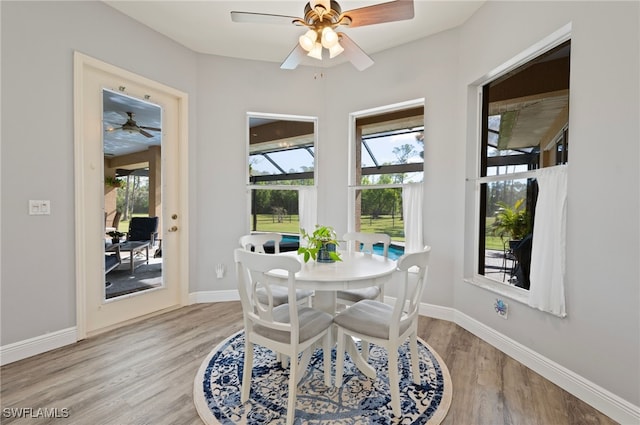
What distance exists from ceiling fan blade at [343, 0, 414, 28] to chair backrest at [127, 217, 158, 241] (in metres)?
2.65

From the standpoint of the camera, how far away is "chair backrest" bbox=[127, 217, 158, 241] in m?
2.97

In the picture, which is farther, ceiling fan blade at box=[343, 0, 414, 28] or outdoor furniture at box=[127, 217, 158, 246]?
outdoor furniture at box=[127, 217, 158, 246]

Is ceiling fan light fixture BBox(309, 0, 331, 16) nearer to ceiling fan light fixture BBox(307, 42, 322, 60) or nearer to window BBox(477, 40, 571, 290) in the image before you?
ceiling fan light fixture BBox(307, 42, 322, 60)

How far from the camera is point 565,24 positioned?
6.43ft

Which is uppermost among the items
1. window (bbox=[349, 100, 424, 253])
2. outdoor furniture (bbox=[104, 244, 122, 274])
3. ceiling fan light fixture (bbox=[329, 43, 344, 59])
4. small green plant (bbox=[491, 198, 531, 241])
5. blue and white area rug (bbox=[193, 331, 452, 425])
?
ceiling fan light fixture (bbox=[329, 43, 344, 59])

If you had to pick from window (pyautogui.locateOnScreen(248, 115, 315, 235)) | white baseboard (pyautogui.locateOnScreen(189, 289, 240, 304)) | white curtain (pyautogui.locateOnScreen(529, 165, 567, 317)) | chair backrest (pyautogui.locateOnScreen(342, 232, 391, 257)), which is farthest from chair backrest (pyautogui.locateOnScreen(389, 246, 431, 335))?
white baseboard (pyautogui.locateOnScreen(189, 289, 240, 304))

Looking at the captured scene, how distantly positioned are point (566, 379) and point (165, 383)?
2.62 m

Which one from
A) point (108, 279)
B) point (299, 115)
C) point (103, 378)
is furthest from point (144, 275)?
point (299, 115)

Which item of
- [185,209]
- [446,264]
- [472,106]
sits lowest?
[446,264]

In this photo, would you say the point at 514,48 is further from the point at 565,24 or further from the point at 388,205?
the point at 388,205

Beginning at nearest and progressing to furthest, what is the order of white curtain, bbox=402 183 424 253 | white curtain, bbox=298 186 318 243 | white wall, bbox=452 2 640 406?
white wall, bbox=452 2 640 406 → white curtain, bbox=402 183 424 253 → white curtain, bbox=298 186 318 243

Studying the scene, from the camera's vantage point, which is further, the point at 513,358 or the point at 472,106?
the point at 472,106

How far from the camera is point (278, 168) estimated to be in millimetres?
3830

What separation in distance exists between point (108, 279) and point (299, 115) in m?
2.74
